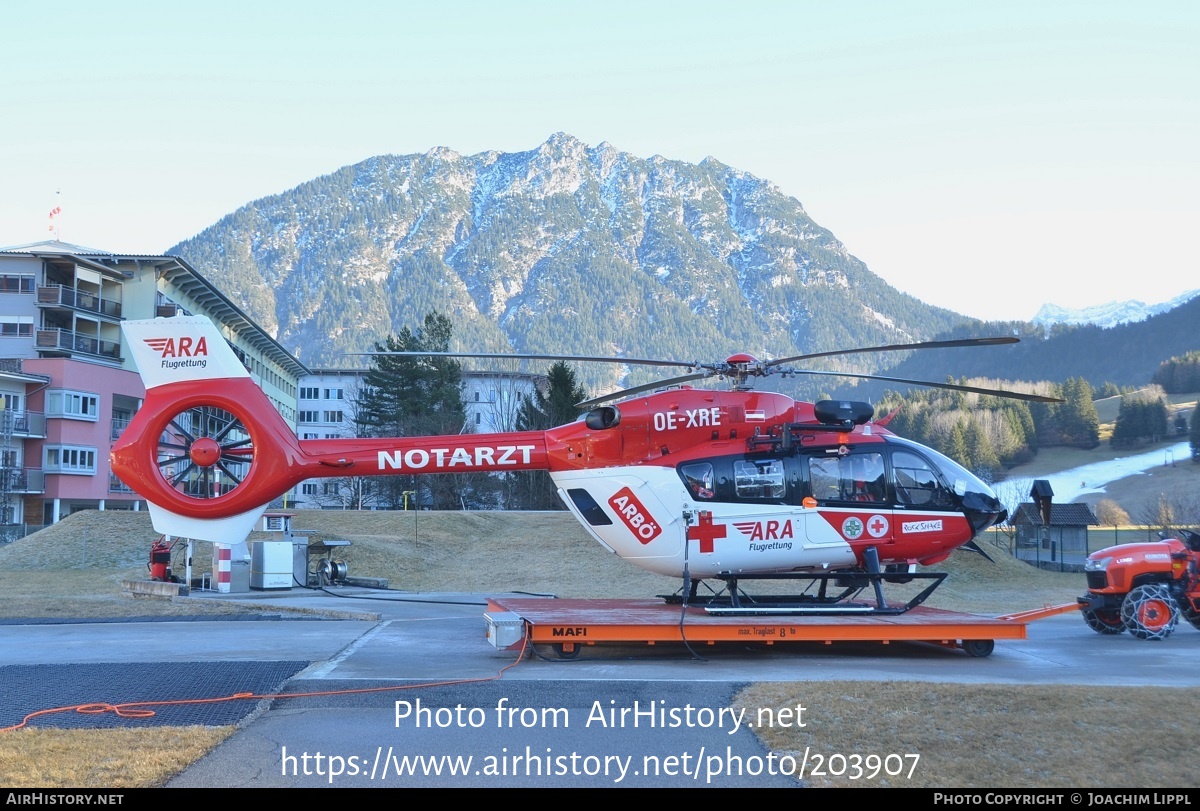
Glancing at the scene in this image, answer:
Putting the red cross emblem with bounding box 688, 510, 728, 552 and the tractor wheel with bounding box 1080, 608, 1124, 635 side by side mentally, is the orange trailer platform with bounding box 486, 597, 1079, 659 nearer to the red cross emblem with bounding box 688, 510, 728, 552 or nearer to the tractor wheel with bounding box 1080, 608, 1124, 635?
the red cross emblem with bounding box 688, 510, 728, 552

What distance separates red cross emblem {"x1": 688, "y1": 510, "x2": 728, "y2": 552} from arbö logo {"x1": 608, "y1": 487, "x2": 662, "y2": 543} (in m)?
0.50

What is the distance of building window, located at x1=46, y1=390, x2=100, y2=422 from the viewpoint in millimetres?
55406

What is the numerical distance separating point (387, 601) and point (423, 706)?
13.8 metres

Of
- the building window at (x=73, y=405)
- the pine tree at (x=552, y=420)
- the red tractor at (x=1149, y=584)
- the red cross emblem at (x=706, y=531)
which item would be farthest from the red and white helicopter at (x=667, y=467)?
the pine tree at (x=552, y=420)

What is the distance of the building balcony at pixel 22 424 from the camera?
52875mm

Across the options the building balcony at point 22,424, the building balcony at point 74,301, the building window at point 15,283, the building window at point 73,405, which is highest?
the building window at point 15,283

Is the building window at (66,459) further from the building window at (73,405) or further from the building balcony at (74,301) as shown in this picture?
the building balcony at (74,301)

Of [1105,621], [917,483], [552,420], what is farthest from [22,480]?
[1105,621]

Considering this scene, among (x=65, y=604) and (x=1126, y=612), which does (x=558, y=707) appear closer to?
(x=1126, y=612)

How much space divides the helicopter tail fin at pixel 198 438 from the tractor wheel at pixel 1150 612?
41.5 ft

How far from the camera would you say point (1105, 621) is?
16.5 metres

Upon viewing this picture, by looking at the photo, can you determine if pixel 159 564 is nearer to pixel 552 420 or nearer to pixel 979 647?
pixel 979 647

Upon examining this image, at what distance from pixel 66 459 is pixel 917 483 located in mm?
52175

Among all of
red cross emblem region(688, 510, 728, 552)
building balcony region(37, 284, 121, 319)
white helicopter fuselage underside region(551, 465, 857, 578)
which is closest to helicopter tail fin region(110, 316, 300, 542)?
white helicopter fuselage underside region(551, 465, 857, 578)
